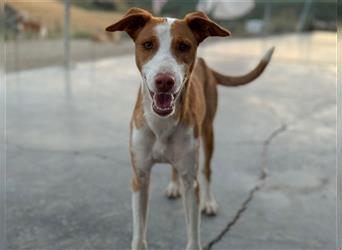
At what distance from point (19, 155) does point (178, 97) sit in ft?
8.05

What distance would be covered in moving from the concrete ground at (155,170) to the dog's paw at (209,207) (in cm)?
6

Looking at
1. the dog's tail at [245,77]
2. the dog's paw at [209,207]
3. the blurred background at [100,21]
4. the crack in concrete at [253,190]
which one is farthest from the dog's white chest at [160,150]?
the blurred background at [100,21]

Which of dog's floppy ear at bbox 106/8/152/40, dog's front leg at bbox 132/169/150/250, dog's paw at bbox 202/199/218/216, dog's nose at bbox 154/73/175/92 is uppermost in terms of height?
dog's floppy ear at bbox 106/8/152/40

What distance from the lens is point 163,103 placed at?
2711 mm

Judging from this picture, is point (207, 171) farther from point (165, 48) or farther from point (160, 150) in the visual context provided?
point (165, 48)

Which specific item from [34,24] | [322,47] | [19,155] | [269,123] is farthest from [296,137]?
[34,24]

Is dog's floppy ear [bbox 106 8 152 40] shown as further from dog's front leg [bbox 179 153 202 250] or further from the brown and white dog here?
dog's front leg [bbox 179 153 202 250]

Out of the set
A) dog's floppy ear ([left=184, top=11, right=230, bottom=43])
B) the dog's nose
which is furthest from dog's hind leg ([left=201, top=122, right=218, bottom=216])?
the dog's nose

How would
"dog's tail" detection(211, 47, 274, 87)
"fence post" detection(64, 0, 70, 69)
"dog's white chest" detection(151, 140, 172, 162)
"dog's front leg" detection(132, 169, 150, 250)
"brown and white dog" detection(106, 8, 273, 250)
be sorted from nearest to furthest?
1. "brown and white dog" detection(106, 8, 273, 250)
2. "dog's white chest" detection(151, 140, 172, 162)
3. "dog's front leg" detection(132, 169, 150, 250)
4. "dog's tail" detection(211, 47, 274, 87)
5. "fence post" detection(64, 0, 70, 69)

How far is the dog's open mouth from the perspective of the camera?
8.84ft

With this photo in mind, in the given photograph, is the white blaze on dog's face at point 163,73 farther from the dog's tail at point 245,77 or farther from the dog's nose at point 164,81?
the dog's tail at point 245,77

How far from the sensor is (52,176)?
4387mm

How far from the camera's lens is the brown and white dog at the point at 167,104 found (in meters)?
2.65

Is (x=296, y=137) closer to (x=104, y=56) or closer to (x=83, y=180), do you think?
(x=83, y=180)
